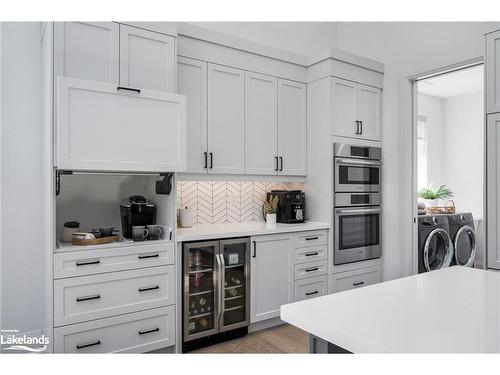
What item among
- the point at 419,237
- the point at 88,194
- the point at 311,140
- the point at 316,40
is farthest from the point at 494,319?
the point at 316,40

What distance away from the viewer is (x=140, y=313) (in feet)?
8.14

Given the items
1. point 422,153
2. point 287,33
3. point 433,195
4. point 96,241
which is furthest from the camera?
point 422,153

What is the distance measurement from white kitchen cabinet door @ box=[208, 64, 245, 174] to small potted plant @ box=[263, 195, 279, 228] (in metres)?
0.48

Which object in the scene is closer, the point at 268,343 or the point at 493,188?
the point at 493,188

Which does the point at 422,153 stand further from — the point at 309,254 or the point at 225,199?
the point at 225,199

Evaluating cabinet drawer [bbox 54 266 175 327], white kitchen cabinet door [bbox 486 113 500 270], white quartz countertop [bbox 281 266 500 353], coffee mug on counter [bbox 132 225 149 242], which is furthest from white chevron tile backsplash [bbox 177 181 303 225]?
white quartz countertop [bbox 281 266 500 353]

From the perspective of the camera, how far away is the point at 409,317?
3.55 ft

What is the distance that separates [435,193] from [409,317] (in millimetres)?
5061

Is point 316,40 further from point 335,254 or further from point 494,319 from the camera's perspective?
point 494,319

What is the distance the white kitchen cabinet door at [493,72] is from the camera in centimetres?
248

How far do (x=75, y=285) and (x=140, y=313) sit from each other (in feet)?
1.52

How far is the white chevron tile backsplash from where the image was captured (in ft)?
11.2

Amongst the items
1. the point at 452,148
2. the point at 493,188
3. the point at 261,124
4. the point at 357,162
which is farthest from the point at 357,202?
the point at 452,148

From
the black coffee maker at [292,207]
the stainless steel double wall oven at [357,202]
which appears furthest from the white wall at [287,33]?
the black coffee maker at [292,207]
